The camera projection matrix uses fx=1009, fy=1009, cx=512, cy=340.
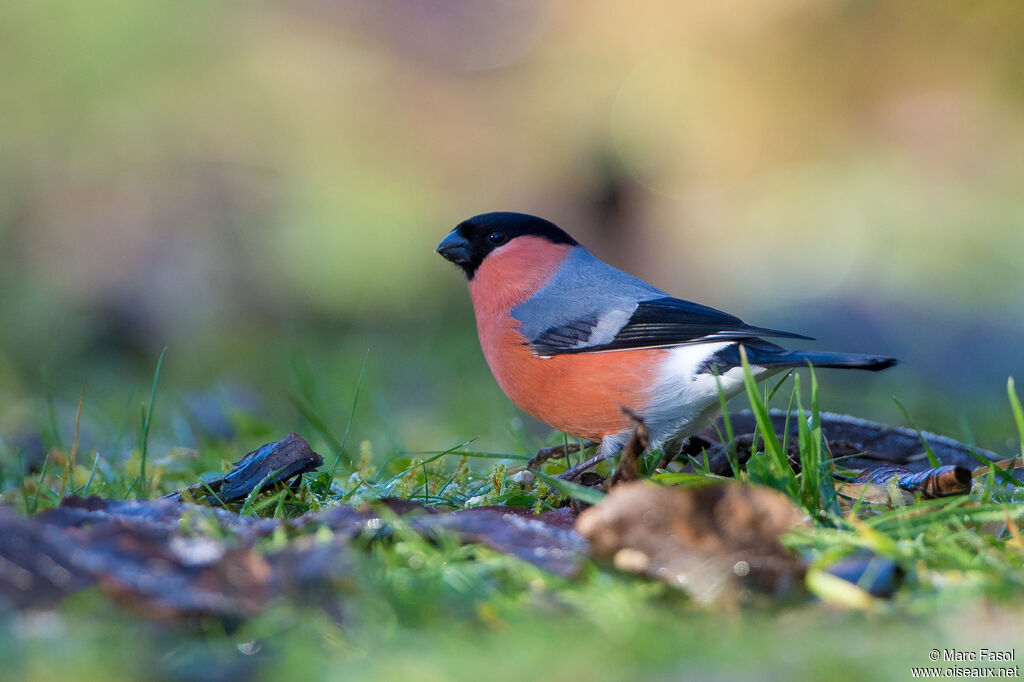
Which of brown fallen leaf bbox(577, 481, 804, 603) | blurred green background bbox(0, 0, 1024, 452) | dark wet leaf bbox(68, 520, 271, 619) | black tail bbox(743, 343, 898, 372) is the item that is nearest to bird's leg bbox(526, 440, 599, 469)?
black tail bbox(743, 343, 898, 372)

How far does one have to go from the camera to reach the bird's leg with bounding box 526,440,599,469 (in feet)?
11.7

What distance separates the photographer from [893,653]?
5.16ft

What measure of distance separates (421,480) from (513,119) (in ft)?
22.5

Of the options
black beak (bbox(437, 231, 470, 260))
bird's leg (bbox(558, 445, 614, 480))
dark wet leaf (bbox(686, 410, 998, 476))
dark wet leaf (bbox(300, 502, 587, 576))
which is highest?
black beak (bbox(437, 231, 470, 260))

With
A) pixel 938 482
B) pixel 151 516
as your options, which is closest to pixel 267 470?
pixel 151 516

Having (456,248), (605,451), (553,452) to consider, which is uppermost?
(456,248)

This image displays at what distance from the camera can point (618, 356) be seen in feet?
12.0

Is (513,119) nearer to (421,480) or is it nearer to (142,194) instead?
(142,194)

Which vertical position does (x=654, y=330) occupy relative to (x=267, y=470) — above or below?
above

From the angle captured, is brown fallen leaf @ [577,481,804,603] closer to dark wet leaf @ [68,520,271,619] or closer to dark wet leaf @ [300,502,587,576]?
dark wet leaf @ [300,502,587,576]

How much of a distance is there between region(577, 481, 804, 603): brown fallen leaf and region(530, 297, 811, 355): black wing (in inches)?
62.1

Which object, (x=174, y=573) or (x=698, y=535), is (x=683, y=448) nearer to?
(x=698, y=535)

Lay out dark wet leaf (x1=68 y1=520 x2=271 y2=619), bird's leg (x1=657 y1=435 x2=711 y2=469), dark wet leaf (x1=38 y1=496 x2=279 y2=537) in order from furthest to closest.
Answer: bird's leg (x1=657 y1=435 x2=711 y2=469) < dark wet leaf (x1=38 y1=496 x2=279 y2=537) < dark wet leaf (x1=68 y1=520 x2=271 y2=619)

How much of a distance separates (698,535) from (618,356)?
1.69 meters
